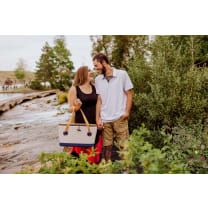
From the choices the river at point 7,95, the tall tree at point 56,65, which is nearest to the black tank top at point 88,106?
the tall tree at point 56,65

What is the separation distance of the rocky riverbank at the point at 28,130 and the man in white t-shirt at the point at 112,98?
52.3 inches

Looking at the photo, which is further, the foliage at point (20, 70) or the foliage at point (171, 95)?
the foliage at point (20, 70)

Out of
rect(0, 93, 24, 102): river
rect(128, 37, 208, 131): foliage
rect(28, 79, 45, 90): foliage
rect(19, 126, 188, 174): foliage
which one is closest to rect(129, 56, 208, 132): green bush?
rect(128, 37, 208, 131): foliage

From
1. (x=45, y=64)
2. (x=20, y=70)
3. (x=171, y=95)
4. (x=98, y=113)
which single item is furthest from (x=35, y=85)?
(x=171, y=95)

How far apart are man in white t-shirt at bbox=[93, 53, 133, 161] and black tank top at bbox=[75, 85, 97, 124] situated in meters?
0.06

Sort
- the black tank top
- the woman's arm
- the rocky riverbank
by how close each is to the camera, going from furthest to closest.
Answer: the rocky riverbank
the black tank top
the woman's arm

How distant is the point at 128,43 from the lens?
4.07 m

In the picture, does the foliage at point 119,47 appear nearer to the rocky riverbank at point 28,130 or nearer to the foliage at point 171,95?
the foliage at point 171,95

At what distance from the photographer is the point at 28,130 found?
3887 millimetres

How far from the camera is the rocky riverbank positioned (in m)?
3.44

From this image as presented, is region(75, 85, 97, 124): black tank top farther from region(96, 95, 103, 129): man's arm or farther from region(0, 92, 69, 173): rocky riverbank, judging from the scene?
region(0, 92, 69, 173): rocky riverbank

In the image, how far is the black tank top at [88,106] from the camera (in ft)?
9.55

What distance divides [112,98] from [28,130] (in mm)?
1959
